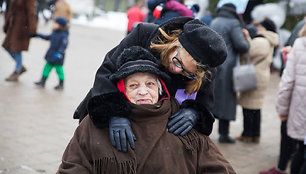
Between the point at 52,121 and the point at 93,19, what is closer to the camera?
the point at 52,121

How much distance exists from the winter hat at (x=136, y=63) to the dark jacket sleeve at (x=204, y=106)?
23 cm

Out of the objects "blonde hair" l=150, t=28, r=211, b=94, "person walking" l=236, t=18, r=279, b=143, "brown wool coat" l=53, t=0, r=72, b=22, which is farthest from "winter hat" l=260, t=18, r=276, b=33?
"brown wool coat" l=53, t=0, r=72, b=22

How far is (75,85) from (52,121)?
2843 millimetres

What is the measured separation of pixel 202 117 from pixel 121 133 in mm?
517

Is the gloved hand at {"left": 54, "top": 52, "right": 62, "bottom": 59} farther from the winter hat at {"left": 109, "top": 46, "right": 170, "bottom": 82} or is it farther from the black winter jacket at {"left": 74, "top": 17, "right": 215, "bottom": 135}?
the winter hat at {"left": 109, "top": 46, "right": 170, "bottom": 82}

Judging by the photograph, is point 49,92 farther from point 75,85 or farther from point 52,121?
point 52,121

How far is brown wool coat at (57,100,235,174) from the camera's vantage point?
2240 mm

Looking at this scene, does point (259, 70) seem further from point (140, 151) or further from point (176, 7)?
point (140, 151)

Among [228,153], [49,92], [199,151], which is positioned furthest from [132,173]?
[49,92]

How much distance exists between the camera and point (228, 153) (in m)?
5.71

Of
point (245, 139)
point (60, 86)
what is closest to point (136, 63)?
point (245, 139)

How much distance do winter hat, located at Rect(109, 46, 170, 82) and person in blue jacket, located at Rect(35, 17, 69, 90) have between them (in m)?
6.27

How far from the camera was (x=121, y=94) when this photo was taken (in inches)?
91.9

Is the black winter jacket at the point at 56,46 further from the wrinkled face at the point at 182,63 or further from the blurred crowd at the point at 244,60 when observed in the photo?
the wrinkled face at the point at 182,63
